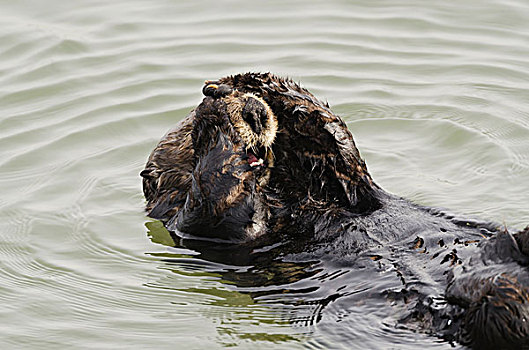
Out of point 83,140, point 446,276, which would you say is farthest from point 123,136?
point 446,276

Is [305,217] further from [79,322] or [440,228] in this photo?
[79,322]

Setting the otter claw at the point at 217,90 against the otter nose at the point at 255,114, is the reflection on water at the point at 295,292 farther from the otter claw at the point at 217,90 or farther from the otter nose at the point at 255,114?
the otter claw at the point at 217,90

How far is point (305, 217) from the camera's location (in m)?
4.77

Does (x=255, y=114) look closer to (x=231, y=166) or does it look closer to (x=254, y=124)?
(x=254, y=124)

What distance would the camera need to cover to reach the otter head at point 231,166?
4.78 m

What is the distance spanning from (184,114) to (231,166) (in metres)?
2.54

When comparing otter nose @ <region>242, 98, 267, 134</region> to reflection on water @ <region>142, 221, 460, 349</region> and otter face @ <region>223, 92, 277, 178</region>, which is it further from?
reflection on water @ <region>142, 221, 460, 349</region>

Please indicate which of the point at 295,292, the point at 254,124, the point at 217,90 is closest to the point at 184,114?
the point at 217,90

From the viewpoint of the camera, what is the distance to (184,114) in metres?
7.25

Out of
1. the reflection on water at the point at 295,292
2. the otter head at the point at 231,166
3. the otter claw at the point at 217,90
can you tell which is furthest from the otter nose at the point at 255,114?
the reflection on water at the point at 295,292

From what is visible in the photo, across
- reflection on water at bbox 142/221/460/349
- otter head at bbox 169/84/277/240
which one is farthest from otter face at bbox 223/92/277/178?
reflection on water at bbox 142/221/460/349

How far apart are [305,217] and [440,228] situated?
0.70m

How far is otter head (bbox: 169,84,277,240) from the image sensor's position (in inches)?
188

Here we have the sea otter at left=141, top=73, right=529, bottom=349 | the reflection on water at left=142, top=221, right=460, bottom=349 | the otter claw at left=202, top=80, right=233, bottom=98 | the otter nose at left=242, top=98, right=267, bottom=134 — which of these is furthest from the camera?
the otter claw at left=202, top=80, right=233, bottom=98
